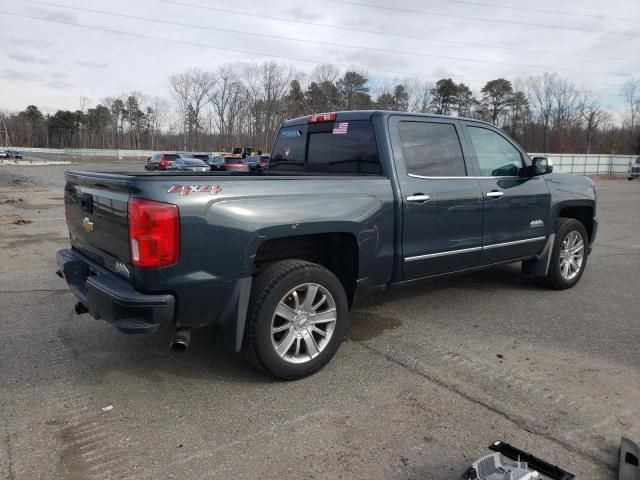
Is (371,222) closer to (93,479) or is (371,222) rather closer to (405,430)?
(405,430)

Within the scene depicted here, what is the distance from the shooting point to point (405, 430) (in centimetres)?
297

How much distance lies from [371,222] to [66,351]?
2613 mm

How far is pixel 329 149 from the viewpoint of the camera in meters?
4.76

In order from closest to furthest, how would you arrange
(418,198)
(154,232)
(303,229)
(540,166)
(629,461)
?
(629,461) → (154,232) → (303,229) → (418,198) → (540,166)

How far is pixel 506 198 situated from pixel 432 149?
1.09m

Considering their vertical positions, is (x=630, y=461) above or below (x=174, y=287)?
below

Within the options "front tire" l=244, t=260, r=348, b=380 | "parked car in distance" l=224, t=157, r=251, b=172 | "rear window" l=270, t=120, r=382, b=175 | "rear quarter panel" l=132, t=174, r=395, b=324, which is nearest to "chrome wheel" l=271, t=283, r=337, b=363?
"front tire" l=244, t=260, r=348, b=380

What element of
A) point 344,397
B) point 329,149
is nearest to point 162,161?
point 329,149

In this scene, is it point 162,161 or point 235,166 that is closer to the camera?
point 235,166

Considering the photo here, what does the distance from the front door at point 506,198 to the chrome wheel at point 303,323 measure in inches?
78.8

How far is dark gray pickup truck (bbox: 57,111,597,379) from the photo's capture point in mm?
3018

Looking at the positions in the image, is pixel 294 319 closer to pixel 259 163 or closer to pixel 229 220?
pixel 229 220

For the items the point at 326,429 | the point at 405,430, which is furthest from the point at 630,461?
the point at 326,429

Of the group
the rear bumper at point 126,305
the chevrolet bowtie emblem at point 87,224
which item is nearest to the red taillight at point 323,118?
the chevrolet bowtie emblem at point 87,224
